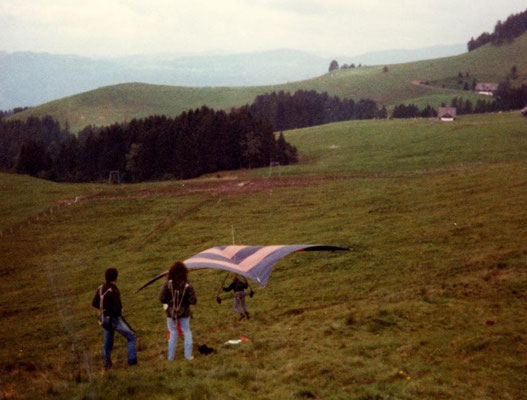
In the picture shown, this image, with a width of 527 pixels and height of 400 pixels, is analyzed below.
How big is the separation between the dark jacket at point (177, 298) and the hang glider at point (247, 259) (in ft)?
9.91

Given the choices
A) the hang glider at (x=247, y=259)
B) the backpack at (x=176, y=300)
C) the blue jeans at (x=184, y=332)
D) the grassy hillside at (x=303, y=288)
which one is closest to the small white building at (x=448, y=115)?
the grassy hillside at (x=303, y=288)

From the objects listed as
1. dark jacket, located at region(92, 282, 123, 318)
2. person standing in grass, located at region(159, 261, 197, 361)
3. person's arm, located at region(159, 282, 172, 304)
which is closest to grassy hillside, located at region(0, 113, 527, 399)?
person standing in grass, located at region(159, 261, 197, 361)

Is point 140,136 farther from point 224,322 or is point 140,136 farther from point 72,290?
point 224,322

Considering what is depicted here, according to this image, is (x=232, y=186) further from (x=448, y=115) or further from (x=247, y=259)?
(x=448, y=115)

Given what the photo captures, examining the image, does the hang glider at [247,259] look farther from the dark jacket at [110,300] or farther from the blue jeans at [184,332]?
the dark jacket at [110,300]

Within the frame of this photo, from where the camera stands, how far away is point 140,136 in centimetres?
11775

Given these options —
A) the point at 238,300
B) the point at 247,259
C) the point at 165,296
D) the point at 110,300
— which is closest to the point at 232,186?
the point at 238,300

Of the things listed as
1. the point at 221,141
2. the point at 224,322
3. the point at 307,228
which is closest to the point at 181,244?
the point at 307,228

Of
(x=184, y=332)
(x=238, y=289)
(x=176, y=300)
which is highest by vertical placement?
(x=176, y=300)

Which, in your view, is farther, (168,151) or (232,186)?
(168,151)

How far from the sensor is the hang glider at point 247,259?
722 inches

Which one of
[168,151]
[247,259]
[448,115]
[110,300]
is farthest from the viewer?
[448,115]

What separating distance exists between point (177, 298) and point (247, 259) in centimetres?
472

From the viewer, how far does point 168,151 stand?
112 m
